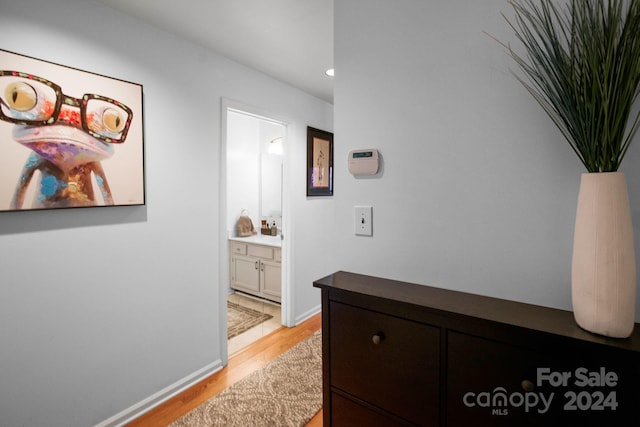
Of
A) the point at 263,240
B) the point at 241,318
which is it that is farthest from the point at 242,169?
the point at 241,318

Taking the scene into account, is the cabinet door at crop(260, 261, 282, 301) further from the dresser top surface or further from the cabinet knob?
the cabinet knob

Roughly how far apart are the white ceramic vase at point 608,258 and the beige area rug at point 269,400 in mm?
1727

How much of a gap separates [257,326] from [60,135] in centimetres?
243

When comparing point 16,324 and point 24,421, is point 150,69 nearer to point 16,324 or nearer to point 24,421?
point 16,324

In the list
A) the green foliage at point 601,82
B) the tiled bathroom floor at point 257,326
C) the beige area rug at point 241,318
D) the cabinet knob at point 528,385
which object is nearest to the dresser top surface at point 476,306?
the cabinet knob at point 528,385

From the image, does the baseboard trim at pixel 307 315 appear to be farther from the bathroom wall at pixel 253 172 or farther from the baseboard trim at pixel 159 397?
the bathroom wall at pixel 253 172

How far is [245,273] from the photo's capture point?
392 centimetres

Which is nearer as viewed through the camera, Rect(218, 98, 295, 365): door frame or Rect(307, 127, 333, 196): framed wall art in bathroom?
Rect(218, 98, 295, 365): door frame

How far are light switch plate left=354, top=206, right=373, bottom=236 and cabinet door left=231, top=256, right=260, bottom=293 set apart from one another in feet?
8.43

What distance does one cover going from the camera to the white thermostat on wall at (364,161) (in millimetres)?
1330

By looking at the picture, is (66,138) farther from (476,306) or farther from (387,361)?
(476,306)

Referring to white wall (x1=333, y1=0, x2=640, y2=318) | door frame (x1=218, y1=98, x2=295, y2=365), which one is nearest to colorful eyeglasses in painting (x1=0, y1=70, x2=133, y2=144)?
door frame (x1=218, y1=98, x2=295, y2=365)

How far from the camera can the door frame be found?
240cm

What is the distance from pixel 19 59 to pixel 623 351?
2453mm
